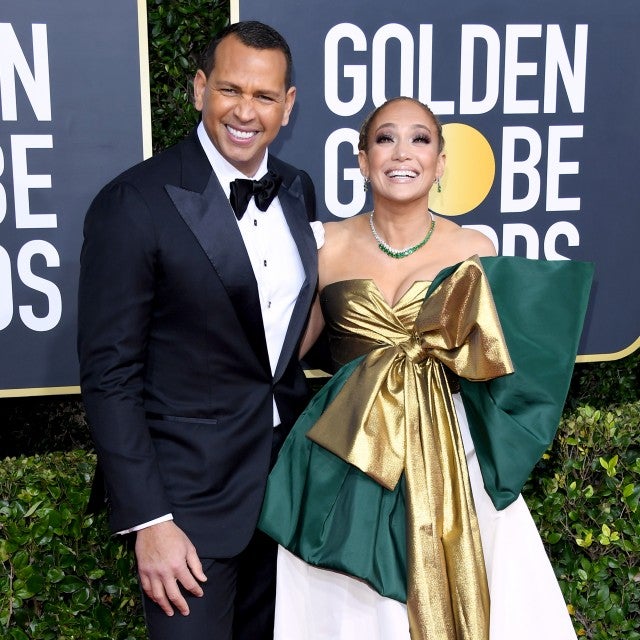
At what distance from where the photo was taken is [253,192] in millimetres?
1881

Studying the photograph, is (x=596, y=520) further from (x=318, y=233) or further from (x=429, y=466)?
(x=318, y=233)

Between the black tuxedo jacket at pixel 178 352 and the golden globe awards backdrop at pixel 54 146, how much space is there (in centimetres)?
87

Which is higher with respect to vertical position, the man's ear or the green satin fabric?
the man's ear

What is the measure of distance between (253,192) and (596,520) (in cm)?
146

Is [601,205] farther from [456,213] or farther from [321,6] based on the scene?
[321,6]

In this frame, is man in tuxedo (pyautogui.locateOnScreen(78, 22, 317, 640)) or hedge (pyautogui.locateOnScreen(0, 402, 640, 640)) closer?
man in tuxedo (pyautogui.locateOnScreen(78, 22, 317, 640))

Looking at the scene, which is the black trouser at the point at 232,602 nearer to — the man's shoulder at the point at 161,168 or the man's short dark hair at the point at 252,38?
the man's shoulder at the point at 161,168

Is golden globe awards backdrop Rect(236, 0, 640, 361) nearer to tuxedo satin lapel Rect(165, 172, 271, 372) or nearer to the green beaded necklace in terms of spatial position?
the green beaded necklace

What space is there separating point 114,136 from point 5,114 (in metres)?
0.32

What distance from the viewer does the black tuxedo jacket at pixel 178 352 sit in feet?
5.58

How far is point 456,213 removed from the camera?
9.73 feet

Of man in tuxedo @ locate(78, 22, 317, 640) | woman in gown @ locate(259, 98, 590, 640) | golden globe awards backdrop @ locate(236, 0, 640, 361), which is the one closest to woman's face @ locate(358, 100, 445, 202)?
woman in gown @ locate(259, 98, 590, 640)

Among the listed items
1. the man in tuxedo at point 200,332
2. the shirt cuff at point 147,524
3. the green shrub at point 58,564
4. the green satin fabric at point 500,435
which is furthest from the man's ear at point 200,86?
the green shrub at point 58,564

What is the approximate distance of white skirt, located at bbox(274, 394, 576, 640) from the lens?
1952mm
